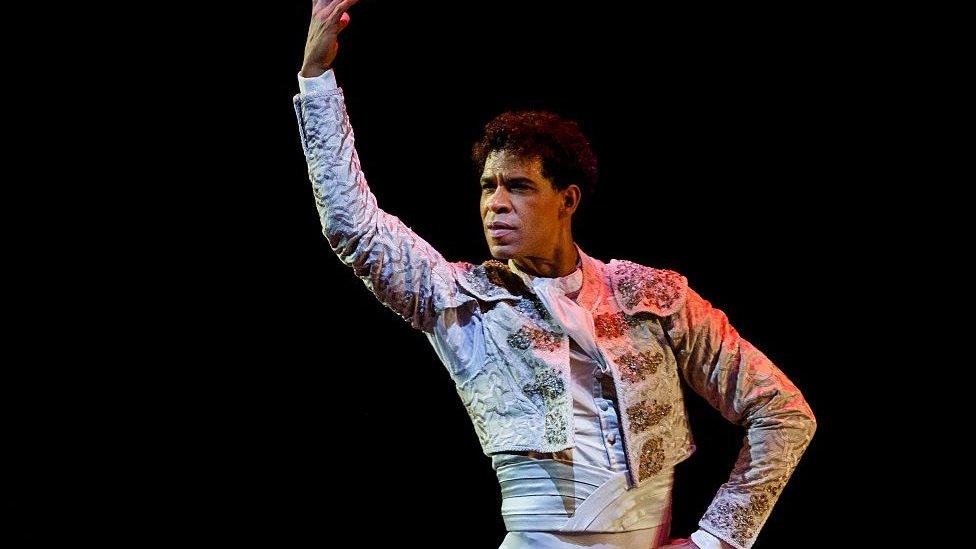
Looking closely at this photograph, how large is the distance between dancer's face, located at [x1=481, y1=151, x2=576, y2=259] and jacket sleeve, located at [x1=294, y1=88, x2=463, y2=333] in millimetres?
168

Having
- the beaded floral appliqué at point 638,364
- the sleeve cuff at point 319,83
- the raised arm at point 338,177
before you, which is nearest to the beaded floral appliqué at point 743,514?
the beaded floral appliqué at point 638,364

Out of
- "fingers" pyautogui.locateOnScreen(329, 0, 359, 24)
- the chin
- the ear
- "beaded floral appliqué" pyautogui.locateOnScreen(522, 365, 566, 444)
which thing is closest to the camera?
"fingers" pyautogui.locateOnScreen(329, 0, 359, 24)

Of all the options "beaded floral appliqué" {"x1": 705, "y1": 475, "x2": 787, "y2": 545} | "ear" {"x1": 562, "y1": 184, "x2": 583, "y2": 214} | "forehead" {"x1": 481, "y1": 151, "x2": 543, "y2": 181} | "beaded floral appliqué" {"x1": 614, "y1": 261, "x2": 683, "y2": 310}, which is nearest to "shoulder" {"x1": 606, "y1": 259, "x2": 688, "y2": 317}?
"beaded floral appliqué" {"x1": 614, "y1": 261, "x2": 683, "y2": 310}

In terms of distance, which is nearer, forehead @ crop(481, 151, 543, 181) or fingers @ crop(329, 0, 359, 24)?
fingers @ crop(329, 0, 359, 24)

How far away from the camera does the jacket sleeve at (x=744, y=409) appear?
243 centimetres

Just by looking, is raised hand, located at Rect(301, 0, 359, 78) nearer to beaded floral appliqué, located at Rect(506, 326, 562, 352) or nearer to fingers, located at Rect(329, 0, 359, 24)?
fingers, located at Rect(329, 0, 359, 24)

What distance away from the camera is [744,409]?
2.53 meters

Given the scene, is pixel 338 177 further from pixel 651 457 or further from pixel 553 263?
pixel 651 457

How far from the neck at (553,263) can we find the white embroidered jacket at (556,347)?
0.04 meters

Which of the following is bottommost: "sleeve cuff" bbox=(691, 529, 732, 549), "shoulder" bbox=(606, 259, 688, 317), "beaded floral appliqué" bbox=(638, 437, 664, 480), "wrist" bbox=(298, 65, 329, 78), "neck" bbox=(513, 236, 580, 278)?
"sleeve cuff" bbox=(691, 529, 732, 549)

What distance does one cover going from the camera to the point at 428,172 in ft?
10.5

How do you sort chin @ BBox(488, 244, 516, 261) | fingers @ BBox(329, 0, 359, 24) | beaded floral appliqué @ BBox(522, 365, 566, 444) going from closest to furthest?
fingers @ BBox(329, 0, 359, 24)
beaded floral appliqué @ BBox(522, 365, 566, 444)
chin @ BBox(488, 244, 516, 261)

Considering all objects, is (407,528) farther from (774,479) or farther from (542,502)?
(774,479)

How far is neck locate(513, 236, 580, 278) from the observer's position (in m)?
2.54
